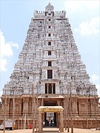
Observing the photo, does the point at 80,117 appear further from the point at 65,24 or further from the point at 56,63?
the point at 65,24

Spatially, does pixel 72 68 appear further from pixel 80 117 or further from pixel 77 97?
pixel 80 117

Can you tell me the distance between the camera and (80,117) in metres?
42.0

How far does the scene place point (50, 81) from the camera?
4406 cm

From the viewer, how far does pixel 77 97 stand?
141 ft

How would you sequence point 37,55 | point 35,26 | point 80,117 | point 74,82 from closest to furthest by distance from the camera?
point 80,117
point 74,82
point 37,55
point 35,26

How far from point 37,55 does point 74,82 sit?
10218 millimetres

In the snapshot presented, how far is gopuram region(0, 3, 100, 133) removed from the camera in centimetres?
4166

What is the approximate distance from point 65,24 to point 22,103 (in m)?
23.6

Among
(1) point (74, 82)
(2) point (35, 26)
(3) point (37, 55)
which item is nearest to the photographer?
(1) point (74, 82)

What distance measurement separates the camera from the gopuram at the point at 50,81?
4166 centimetres

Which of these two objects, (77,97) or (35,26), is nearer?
(77,97)

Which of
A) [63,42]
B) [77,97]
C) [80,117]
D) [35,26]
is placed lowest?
[80,117]

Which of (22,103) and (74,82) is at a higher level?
(74,82)

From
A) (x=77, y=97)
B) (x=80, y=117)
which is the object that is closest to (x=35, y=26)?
(x=77, y=97)
